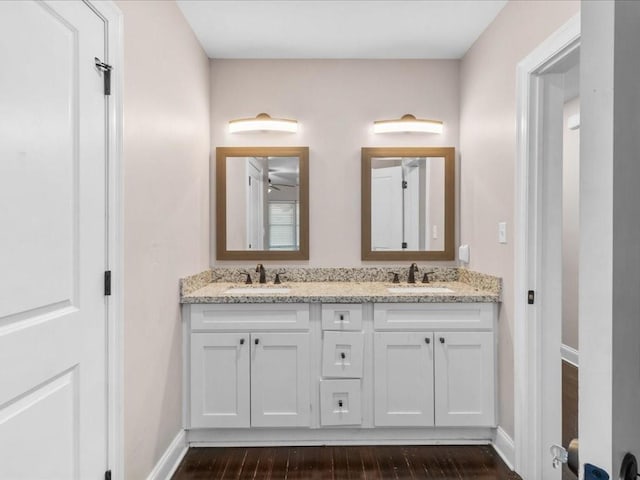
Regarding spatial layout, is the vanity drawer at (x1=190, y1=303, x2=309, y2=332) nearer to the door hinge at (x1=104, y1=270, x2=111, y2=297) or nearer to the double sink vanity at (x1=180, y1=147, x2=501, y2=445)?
the double sink vanity at (x1=180, y1=147, x2=501, y2=445)

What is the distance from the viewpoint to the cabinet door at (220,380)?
2375mm

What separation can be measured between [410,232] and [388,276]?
0.35 m

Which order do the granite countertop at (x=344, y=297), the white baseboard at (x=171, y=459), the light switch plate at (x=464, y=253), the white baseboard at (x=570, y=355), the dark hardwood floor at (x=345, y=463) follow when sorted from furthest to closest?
the white baseboard at (x=570, y=355), the light switch plate at (x=464, y=253), the granite countertop at (x=344, y=297), the dark hardwood floor at (x=345, y=463), the white baseboard at (x=171, y=459)

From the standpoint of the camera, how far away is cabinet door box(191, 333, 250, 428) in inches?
93.5

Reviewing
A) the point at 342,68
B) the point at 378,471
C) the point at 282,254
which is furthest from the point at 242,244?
the point at 378,471

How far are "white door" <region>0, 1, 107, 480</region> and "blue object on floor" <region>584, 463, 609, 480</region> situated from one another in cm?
122

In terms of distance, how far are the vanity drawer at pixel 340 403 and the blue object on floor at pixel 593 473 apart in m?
2.02

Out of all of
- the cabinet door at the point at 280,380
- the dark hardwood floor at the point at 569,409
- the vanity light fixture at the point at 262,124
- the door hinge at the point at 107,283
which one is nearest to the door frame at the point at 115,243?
the door hinge at the point at 107,283

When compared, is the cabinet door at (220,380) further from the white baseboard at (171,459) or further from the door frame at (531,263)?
the door frame at (531,263)

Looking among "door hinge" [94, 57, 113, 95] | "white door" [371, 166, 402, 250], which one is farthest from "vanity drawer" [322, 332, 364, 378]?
"door hinge" [94, 57, 113, 95]

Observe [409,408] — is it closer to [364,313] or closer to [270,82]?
[364,313]

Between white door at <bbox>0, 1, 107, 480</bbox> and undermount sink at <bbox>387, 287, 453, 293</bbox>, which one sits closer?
white door at <bbox>0, 1, 107, 480</bbox>

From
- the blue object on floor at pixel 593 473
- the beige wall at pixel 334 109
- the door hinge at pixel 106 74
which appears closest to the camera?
the blue object on floor at pixel 593 473

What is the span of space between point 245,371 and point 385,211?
1.43m
